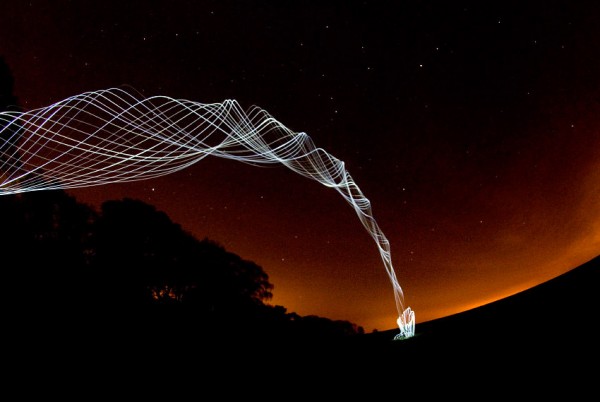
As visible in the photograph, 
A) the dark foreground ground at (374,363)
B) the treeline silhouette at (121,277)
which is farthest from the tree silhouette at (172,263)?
the dark foreground ground at (374,363)

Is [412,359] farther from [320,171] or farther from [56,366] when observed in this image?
[320,171]

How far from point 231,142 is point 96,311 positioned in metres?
2.77

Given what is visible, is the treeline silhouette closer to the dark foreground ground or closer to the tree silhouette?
the tree silhouette

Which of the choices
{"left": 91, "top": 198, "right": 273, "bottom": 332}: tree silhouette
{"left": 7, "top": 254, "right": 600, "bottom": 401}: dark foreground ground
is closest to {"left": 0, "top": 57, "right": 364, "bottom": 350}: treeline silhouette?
{"left": 91, "top": 198, "right": 273, "bottom": 332}: tree silhouette

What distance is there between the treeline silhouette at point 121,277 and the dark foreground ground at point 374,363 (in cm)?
52

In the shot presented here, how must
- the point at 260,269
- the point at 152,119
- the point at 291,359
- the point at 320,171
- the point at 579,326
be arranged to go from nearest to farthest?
the point at 579,326 → the point at 291,359 → the point at 152,119 → the point at 320,171 → the point at 260,269

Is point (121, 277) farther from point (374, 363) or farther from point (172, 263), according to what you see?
point (374, 363)

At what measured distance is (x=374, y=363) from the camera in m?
3.07

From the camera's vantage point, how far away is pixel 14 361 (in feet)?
9.96

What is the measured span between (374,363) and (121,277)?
30.4 feet

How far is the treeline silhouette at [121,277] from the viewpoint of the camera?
4172 millimetres

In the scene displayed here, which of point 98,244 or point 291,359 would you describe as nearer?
point 291,359

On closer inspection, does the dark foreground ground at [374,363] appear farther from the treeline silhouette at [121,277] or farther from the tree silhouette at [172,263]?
the tree silhouette at [172,263]

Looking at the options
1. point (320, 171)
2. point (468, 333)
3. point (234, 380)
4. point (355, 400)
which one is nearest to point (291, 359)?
point (234, 380)
